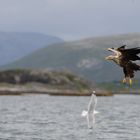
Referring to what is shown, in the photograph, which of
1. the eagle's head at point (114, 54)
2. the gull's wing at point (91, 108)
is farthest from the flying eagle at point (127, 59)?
the gull's wing at point (91, 108)

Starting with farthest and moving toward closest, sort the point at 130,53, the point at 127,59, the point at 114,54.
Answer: the point at 130,53 < the point at 127,59 < the point at 114,54

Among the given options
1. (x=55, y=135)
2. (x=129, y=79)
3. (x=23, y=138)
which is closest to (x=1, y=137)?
(x=23, y=138)

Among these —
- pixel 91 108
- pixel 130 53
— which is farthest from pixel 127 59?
pixel 91 108

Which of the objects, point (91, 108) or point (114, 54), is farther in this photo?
point (91, 108)

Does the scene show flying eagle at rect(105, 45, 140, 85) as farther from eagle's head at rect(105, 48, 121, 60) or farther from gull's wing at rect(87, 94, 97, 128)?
gull's wing at rect(87, 94, 97, 128)

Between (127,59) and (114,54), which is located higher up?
(114,54)

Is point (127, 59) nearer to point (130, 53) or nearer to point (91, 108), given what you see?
point (130, 53)

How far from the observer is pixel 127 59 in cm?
1366

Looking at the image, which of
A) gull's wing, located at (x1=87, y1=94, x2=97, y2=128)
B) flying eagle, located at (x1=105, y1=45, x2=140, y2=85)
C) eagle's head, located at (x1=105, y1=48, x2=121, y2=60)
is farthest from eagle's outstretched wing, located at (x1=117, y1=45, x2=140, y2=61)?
gull's wing, located at (x1=87, y1=94, x2=97, y2=128)

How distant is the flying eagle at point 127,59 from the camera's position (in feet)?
43.8

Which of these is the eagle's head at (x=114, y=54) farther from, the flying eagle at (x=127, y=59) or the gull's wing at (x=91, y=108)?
the gull's wing at (x=91, y=108)

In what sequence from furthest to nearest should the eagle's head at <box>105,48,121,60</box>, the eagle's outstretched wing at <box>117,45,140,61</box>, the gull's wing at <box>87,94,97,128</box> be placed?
the gull's wing at <box>87,94,97,128</box> < the eagle's outstretched wing at <box>117,45,140,61</box> < the eagle's head at <box>105,48,121,60</box>

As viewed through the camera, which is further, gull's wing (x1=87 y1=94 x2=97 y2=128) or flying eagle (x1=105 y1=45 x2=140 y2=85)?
gull's wing (x1=87 y1=94 x2=97 y2=128)

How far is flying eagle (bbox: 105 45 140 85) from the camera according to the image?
1336 cm
